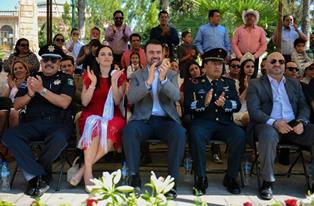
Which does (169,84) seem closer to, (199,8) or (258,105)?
(258,105)

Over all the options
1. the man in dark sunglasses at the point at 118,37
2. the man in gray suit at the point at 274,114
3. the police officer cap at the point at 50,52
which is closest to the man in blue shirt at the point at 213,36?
the man in dark sunglasses at the point at 118,37

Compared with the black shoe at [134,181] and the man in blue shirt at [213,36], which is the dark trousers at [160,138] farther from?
the man in blue shirt at [213,36]

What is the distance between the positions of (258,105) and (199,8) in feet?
24.9

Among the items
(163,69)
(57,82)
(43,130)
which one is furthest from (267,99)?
(43,130)

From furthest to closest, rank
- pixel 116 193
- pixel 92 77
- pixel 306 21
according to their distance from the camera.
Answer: pixel 306 21 → pixel 92 77 → pixel 116 193

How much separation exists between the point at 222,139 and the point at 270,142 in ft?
1.73

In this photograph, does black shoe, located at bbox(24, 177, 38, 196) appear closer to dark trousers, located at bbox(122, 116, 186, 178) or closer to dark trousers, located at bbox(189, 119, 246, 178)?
dark trousers, located at bbox(122, 116, 186, 178)

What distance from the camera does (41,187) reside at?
15.0 ft

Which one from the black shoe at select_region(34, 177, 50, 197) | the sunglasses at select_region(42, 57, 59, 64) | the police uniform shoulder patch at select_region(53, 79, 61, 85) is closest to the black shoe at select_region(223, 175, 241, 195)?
the black shoe at select_region(34, 177, 50, 197)

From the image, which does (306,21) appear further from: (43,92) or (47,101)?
(43,92)

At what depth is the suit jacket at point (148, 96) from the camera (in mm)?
4867

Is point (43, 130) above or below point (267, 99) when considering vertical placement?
below

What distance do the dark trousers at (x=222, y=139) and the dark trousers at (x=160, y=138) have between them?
155 millimetres

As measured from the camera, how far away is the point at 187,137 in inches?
198
